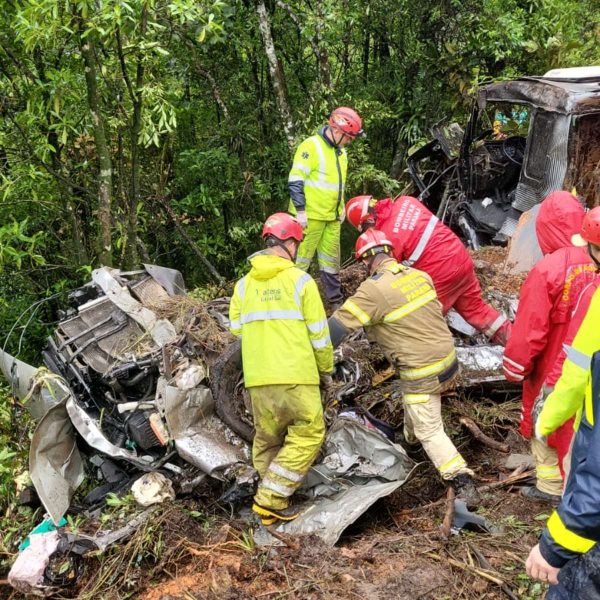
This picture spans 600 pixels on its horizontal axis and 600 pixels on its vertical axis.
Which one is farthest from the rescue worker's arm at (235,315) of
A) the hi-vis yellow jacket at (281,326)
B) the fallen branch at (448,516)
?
the fallen branch at (448,516)

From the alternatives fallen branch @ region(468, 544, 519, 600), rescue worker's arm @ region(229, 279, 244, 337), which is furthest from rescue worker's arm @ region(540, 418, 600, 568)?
rescue worker's arm @ region(229, 279, 244, 337)

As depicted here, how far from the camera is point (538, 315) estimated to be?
322cm

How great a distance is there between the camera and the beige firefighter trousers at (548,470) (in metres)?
3.29

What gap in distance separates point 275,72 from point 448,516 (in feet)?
16.9

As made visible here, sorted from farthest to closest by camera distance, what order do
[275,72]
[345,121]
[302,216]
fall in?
[275,72], [302,216], [345,121]

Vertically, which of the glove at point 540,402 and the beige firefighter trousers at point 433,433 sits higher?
the glove at point 540,402

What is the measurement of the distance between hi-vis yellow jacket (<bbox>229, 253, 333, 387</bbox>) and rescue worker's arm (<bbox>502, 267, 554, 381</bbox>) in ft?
3.56

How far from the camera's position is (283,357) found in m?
3.38

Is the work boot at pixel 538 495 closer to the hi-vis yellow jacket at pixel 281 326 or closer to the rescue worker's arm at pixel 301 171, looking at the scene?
the hi-vis yellow jacket at pixel 281 326

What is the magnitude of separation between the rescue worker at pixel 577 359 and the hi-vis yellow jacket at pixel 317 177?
9.99ft

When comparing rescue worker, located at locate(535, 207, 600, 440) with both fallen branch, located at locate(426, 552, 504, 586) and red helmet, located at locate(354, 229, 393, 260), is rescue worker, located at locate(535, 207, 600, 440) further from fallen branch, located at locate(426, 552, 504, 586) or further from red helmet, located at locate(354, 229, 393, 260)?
red helmet, located at locate(354, 229, 393, 260)

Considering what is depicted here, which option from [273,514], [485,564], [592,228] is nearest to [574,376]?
[592,228]

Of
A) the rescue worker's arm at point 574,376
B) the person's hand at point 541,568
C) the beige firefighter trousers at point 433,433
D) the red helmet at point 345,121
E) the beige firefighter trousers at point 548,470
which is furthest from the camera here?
the red helmet at point 345,121

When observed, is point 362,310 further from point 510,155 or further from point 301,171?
point 510,155
